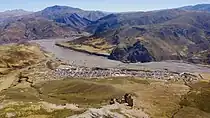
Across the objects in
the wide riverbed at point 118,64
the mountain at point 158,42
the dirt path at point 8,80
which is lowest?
the dirt path at point 8,80

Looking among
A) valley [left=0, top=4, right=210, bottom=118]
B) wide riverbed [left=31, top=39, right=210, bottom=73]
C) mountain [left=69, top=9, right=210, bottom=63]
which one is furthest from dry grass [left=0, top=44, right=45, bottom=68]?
mountain [left=69, top=9, right=210, bottom=63]

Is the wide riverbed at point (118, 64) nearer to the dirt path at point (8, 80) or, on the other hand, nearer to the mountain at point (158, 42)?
the mountain at point (158, 42)

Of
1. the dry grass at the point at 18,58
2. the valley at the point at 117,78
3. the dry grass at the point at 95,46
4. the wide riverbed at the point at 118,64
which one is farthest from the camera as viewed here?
the dry grass at the point at 95,46

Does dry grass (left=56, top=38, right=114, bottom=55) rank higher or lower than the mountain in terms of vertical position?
lower

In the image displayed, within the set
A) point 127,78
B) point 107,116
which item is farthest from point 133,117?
point 127,78

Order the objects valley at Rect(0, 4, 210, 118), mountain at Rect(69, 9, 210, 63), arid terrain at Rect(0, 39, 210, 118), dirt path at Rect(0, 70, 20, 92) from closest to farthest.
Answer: arid terrain at Rect(0, 39, 210, 118)
valley at Rect(0, 4, 210, 118)
dirt path at Rect(0, 70, 20, 92)
mountain at Rect(69, 9, 210, 63)

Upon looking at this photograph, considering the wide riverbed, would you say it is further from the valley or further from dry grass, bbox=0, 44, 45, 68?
dry grass, bbox=0, 44, 45, 68

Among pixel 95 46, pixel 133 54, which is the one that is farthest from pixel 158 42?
pixel 95 46

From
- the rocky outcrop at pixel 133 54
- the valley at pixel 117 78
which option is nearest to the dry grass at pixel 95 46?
the valley at pixel 117 78
